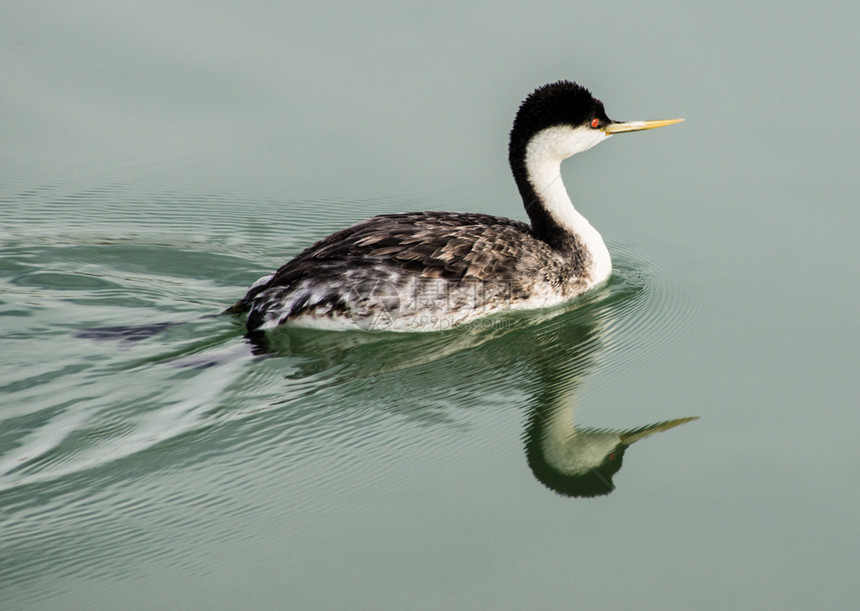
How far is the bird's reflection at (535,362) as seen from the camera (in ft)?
19.1

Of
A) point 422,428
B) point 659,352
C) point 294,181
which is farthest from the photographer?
point 294,181

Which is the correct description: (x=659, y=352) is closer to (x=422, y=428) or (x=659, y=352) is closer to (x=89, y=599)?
(x=422, y=428)

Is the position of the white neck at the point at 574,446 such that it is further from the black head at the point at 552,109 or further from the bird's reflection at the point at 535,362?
the black head at the point at 552,109

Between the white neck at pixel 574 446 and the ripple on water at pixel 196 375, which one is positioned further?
the white neck at pixel 574 446

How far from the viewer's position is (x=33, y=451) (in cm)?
571

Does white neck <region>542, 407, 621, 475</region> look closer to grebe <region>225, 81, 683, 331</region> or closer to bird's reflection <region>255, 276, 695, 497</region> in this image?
bird's reflection <region>255, 276, 695, 497</region>

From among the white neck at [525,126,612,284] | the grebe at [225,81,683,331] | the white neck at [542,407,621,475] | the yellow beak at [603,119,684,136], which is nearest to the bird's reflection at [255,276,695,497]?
the white neck at [542,407,621,475]

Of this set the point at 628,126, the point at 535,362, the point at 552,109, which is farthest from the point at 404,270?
the point at 628,126

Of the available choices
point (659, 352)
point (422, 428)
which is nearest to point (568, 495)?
point (422, 428)

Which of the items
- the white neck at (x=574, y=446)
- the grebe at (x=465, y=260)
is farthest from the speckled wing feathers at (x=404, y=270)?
the white neck at (x=574, y=446)

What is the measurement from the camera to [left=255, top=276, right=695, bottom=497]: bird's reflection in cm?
581

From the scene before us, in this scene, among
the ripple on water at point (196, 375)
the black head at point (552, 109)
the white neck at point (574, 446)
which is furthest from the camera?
the black head at point (552, 109)

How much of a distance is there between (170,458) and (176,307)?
222 cm

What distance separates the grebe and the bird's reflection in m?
0.14
